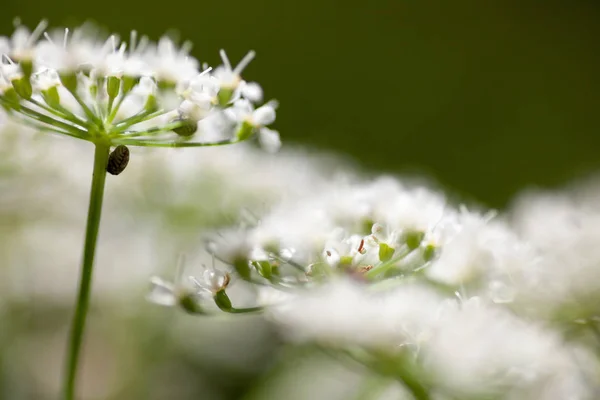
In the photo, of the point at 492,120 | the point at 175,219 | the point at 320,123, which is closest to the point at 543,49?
the point at 492,120

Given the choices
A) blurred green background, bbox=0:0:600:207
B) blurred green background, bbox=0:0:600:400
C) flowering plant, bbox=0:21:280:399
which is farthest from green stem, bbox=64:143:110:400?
blurred green background, bbox=0:0:600:207

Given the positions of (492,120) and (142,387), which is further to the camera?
(492,120)

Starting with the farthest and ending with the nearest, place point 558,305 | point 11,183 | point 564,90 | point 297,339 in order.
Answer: point 564,90 < point 11,183 < point 558,305 < point 297,339

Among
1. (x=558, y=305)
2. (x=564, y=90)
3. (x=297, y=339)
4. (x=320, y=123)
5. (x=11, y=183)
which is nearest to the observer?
(x=297, y=339)

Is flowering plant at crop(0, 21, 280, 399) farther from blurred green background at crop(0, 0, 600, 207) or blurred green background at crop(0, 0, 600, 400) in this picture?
blurred green background at crop(0, 0, 600, 207)

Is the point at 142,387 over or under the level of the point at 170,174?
under

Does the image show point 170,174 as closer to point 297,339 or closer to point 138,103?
point 138,103

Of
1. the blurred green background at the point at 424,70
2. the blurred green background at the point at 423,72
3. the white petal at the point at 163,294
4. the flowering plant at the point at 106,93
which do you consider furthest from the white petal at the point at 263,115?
the blurred green background at the point at 424,70

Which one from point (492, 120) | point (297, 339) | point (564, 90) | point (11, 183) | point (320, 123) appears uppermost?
point (564, 90)
